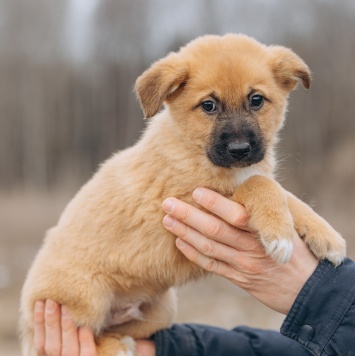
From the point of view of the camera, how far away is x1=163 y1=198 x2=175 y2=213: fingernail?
9.93 feet

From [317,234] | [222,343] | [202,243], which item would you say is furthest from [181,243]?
[222,343]

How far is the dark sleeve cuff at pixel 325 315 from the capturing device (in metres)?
2.63

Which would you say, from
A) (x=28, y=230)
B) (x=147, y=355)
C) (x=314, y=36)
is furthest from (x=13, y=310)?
(x=314, y=36)

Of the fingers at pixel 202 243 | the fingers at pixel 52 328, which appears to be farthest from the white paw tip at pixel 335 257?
the fingers at pixel 52 328

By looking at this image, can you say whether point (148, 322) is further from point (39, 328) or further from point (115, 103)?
point (115, 103)

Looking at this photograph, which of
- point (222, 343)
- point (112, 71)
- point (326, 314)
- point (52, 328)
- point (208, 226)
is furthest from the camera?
point (112, 71)

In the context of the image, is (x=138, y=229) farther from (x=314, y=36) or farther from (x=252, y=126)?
(x=314, y=36)

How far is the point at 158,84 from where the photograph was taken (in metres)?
3.20

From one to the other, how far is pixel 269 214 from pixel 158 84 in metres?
0.97

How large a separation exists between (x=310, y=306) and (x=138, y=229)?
1.04 metres

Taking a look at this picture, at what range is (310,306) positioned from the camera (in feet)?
8.87

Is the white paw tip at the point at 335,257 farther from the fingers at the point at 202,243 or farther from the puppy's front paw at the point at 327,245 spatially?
the fingers at the point at 202,243

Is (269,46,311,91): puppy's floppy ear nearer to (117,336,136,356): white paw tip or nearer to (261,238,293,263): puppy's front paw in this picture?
(261,238,293,263): puppy's front paw

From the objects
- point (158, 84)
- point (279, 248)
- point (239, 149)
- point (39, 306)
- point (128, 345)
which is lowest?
point (128, 345)
